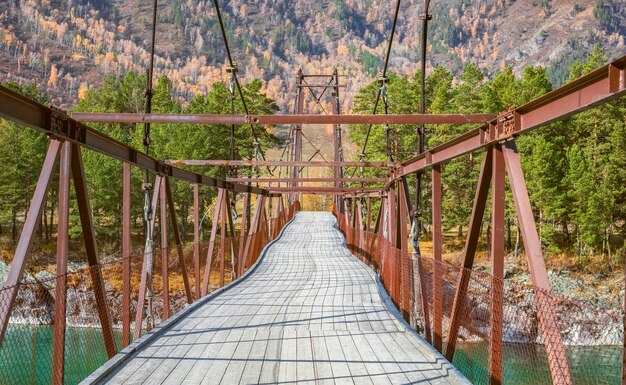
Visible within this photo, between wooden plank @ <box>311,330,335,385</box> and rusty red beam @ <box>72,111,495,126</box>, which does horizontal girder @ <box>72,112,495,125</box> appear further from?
wooden plank @ <box>311,330,335,385</box>

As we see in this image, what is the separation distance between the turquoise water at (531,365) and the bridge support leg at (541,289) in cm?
1159

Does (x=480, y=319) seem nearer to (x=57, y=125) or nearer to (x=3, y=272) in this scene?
(x=57, y=125)

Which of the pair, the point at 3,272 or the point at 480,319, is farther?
the point at 3,272

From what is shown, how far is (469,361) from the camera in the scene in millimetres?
20047

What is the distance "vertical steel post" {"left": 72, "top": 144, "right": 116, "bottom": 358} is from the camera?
216 inches

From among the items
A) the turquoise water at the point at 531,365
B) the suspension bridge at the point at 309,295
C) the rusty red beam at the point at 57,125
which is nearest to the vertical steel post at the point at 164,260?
the suspension bridge at the point at 309,295

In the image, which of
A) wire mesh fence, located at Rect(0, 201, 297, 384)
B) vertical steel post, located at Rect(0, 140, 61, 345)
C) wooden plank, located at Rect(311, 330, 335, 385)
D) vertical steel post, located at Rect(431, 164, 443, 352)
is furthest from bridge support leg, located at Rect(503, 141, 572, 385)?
wire mesh fence, located at Rect(0, 201, 297, 384)

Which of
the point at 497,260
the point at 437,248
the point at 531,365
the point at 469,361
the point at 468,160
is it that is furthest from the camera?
the point at 468,160

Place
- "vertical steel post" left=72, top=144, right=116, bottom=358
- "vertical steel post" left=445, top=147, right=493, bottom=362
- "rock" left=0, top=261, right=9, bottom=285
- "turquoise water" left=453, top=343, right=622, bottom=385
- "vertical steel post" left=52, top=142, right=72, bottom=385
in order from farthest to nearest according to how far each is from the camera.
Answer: "rock" left=0, top=261, right=9, bottom=285 < "turquoise water" left=453, top=343, right=622, bottom=385 < "vertical steel post" left=445, top=147, right=493, bottom=362 < "vertical steel post" left=72, top=144, right=116, bottom=358 < "vertical steel post" left=52, top=142, right=72, bottom=385

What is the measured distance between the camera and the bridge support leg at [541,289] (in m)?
4.05

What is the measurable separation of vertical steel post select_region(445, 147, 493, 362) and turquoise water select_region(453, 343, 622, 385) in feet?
32.6

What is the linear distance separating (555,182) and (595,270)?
5387 millimetres

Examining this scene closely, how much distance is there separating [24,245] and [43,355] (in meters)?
18.1

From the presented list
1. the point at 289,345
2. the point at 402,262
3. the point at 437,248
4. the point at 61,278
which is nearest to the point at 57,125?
the point at 61,278
